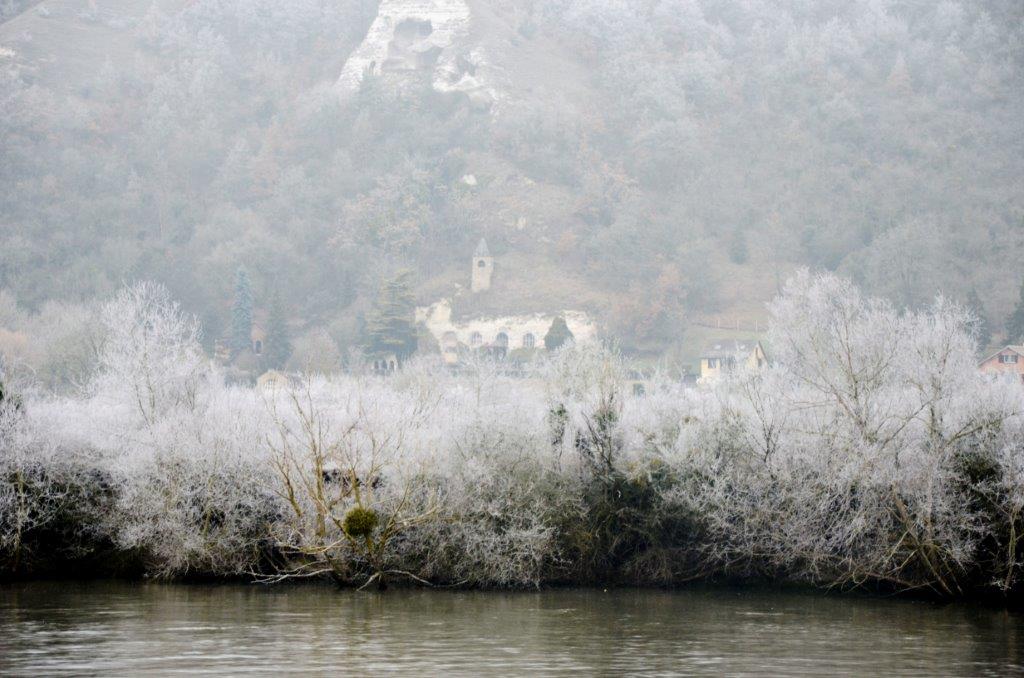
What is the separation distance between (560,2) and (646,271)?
58.3m

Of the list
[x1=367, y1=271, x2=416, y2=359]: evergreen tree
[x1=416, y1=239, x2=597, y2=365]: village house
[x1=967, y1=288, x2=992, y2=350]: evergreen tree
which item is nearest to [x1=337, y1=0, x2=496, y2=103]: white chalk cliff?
[x1=416, y1=239, x2=597, y2=365]: village house

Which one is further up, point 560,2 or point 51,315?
point 560,2

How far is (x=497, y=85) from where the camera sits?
158375 mm

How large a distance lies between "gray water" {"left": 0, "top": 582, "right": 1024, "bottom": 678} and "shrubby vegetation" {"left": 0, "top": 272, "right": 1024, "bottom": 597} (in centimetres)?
100

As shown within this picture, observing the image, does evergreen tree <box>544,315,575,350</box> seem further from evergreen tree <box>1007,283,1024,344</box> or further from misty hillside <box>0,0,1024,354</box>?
evergreen tree <box>1007,283,1024,344</box>

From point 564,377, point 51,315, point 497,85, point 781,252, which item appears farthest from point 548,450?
point 497,85

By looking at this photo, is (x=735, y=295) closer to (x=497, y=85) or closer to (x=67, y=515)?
(x=497, y=85)

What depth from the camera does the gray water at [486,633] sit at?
79.1ft

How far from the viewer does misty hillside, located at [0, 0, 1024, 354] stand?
129 metres

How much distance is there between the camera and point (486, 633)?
90.3 feet

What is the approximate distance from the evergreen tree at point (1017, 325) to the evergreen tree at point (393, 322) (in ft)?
146

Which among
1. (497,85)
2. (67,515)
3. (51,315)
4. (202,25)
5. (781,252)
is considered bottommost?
(67,515)

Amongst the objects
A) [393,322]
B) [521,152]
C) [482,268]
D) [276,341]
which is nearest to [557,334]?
[393,322]

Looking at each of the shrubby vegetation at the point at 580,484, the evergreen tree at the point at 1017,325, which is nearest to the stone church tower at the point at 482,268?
the evergreen tree at the point at 1017,325
